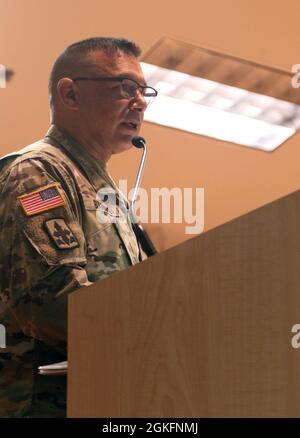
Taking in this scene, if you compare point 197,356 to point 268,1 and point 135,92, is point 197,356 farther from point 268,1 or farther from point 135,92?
point 268,1

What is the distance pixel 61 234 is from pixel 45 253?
4cm

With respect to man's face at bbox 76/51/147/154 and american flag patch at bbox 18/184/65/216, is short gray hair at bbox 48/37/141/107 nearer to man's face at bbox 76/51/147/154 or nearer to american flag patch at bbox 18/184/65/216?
man's face at bbox 76/51/147/154

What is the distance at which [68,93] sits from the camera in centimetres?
158

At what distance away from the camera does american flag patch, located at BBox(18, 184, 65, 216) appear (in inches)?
48.1

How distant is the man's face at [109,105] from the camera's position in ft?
5.11

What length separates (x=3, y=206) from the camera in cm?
127

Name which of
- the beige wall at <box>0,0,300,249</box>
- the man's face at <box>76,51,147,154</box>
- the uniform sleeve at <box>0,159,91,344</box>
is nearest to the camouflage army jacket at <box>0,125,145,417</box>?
the uniform sleeve at <box>0,159,91,344</box>

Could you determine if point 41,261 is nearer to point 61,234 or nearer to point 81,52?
point 61,234

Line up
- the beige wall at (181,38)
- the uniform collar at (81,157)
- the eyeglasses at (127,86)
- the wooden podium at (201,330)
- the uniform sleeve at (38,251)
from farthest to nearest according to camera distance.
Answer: the beige wall at (181,38) < the eyeglasses at (127,86) < the uniform collar at (81,157) < the uniform sleeve at (38,251) < the wooden podium at (201,330)

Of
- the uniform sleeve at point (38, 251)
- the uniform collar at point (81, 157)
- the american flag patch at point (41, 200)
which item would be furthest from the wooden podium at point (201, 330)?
the uniform collar at point (81, 157)

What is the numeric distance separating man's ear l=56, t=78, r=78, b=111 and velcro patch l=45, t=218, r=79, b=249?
1.36ft

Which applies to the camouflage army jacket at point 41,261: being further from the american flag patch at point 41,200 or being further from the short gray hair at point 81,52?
the short gray hair at point 81,52

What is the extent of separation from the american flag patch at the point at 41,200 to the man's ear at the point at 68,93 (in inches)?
14.0

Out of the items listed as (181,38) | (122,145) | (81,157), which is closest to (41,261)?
(81,157)
